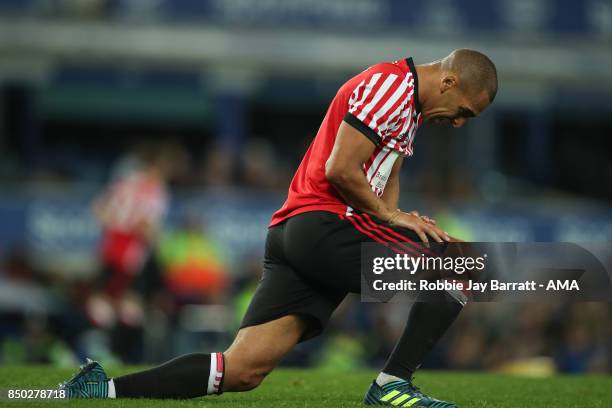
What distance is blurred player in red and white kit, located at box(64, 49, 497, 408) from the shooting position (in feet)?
17.1

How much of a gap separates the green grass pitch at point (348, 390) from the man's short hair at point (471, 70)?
1614 millimetres

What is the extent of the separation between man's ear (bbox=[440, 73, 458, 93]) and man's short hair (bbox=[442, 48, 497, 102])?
0.02m

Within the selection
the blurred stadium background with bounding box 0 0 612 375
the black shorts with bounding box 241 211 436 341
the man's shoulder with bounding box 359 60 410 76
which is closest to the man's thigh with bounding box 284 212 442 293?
the black shorts with bounding box 241 211 436 341

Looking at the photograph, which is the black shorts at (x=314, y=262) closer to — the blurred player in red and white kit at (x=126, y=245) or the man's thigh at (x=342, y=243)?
the man's thigh at (x=342, y=243)

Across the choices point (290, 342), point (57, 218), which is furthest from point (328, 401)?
point (57, 218)

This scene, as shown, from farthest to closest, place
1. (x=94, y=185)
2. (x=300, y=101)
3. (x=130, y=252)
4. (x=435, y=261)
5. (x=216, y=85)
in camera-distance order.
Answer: (x=300, y=101), (x=216, y=85), (x=94, y=185), (x=130, y=252), (x=435, y=261)

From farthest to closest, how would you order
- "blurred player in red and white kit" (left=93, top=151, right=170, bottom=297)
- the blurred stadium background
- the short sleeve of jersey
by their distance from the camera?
the blurred stadium background → "blurred player in red and white kit" (left=93, top=151, right=170, bottom=297) → the short sleeve of jersey

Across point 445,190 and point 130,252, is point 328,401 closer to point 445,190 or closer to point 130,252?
point 130,252

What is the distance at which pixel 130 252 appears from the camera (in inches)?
510

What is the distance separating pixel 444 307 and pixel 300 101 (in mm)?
14753

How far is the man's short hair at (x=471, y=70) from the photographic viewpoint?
17.8 ft

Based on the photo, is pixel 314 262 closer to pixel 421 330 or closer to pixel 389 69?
pixel 421 330

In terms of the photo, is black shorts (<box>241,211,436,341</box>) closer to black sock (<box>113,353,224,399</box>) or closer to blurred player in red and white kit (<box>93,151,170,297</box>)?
black sock (<box>113,353,224,399</box>)

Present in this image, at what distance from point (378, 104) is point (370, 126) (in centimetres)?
10
